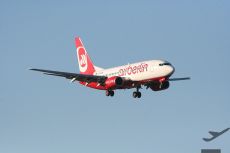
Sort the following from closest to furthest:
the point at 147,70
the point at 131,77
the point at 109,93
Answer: the point at 147,70 < the point at 131,77 < the point at 109,93

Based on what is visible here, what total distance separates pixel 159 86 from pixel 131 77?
472 cm

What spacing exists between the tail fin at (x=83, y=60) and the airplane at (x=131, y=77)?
830cm

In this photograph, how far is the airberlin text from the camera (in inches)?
4005

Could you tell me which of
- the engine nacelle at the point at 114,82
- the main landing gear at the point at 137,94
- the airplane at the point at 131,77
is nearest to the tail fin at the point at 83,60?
the airplane at the point at 131,77

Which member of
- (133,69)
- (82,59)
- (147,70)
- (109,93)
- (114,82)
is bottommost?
(109,93)

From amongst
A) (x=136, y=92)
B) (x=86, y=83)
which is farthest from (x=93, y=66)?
(x=136, y=92)

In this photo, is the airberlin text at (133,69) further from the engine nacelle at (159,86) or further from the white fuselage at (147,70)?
the engine nacelle at (159,86)

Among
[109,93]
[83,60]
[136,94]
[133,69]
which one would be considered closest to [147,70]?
[133,69]

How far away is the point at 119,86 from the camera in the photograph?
4109 inches

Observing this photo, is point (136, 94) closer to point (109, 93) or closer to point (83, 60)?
point (109, 93)

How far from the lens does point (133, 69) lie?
10344 centimetres

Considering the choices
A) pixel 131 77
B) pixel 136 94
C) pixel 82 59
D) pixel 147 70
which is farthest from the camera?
pixel 82 59

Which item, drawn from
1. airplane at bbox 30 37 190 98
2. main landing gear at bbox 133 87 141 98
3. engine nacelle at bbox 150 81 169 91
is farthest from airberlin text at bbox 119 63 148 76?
main landing gear at bbox 133 87 141 98

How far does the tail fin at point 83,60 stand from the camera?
4870 inches
